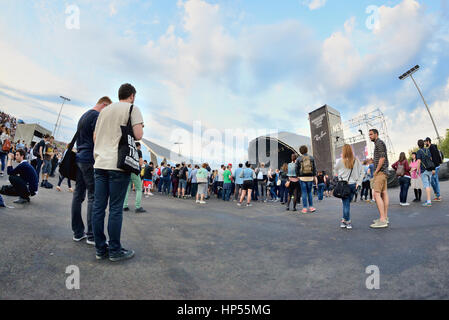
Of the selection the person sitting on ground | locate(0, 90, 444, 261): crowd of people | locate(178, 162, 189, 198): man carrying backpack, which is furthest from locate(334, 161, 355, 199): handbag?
locate(178, 162, 189, 198): man carrying backpack

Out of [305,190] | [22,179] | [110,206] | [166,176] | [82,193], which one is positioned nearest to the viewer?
[110,206]

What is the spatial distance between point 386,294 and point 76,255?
3.05m

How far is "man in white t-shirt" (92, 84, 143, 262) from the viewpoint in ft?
8.27

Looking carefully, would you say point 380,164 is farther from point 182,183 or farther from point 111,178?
point 182,183

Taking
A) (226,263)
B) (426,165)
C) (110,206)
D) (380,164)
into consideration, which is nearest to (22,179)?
(110,206)

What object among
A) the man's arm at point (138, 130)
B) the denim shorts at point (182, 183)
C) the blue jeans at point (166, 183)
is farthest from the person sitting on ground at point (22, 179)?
the blue jeans at point (166, 183)

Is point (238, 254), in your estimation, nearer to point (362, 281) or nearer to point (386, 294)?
point (362, 281)

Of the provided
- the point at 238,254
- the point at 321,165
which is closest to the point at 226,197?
the point at 238,254

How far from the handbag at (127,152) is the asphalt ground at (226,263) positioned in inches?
39.6

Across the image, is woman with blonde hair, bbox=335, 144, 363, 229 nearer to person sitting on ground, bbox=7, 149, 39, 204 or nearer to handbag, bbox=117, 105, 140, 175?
handbag, bbox=117, 105, 140, 175

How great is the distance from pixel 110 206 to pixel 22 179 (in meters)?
4.33

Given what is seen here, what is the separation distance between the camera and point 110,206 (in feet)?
8.23

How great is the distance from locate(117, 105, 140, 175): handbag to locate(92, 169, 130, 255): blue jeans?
120mm
